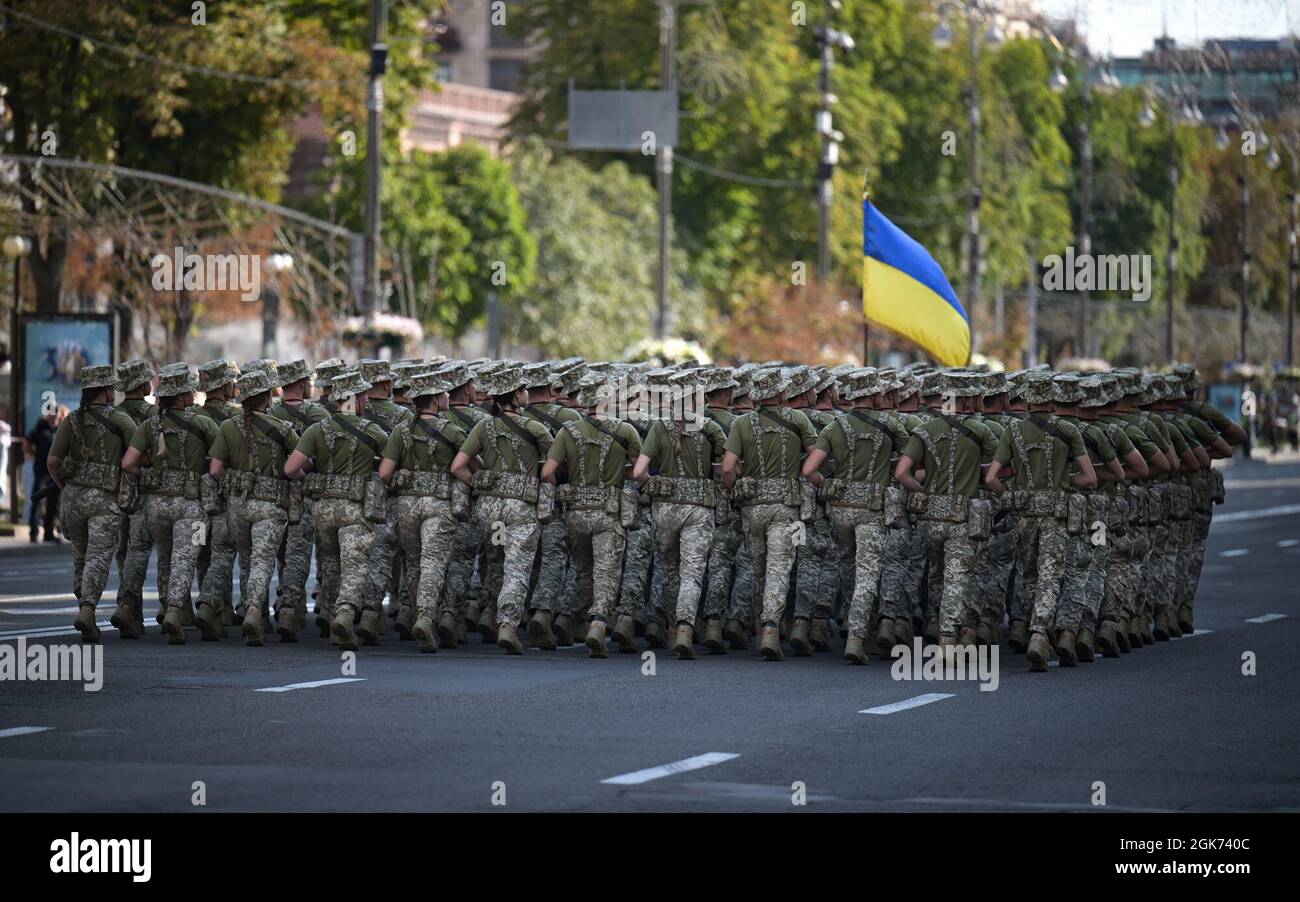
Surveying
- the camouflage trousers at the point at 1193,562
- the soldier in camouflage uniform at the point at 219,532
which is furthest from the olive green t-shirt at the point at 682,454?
the camouflage trousers at the point at 1193,562

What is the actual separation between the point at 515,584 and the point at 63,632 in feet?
11.1

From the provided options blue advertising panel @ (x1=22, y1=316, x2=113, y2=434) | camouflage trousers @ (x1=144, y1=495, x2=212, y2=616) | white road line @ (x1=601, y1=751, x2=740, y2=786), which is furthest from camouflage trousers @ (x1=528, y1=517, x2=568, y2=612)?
blue advertising panel @ (x1=22, y1=316, x2=113, y2=434)

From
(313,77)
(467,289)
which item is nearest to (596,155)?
A: (467,289)

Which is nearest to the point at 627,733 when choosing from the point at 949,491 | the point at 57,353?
the point at 949,491

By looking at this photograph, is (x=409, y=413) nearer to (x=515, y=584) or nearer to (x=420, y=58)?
(x=515, y=584)

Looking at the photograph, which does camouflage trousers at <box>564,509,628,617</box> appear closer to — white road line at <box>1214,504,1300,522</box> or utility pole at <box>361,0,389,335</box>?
utility pole at <box>361,0,389,335</box>

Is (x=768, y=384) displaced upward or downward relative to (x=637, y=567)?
upward

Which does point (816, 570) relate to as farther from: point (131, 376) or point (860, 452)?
point (131, 376)

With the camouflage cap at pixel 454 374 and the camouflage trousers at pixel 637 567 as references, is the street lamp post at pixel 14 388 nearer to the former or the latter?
the camouflage cap at pixel 454 374

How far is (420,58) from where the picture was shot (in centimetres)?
4822

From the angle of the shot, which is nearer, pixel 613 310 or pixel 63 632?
pixel 63 632

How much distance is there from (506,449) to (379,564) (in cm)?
121

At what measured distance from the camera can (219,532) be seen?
691 inches

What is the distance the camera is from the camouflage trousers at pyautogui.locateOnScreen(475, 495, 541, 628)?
16.8 m
